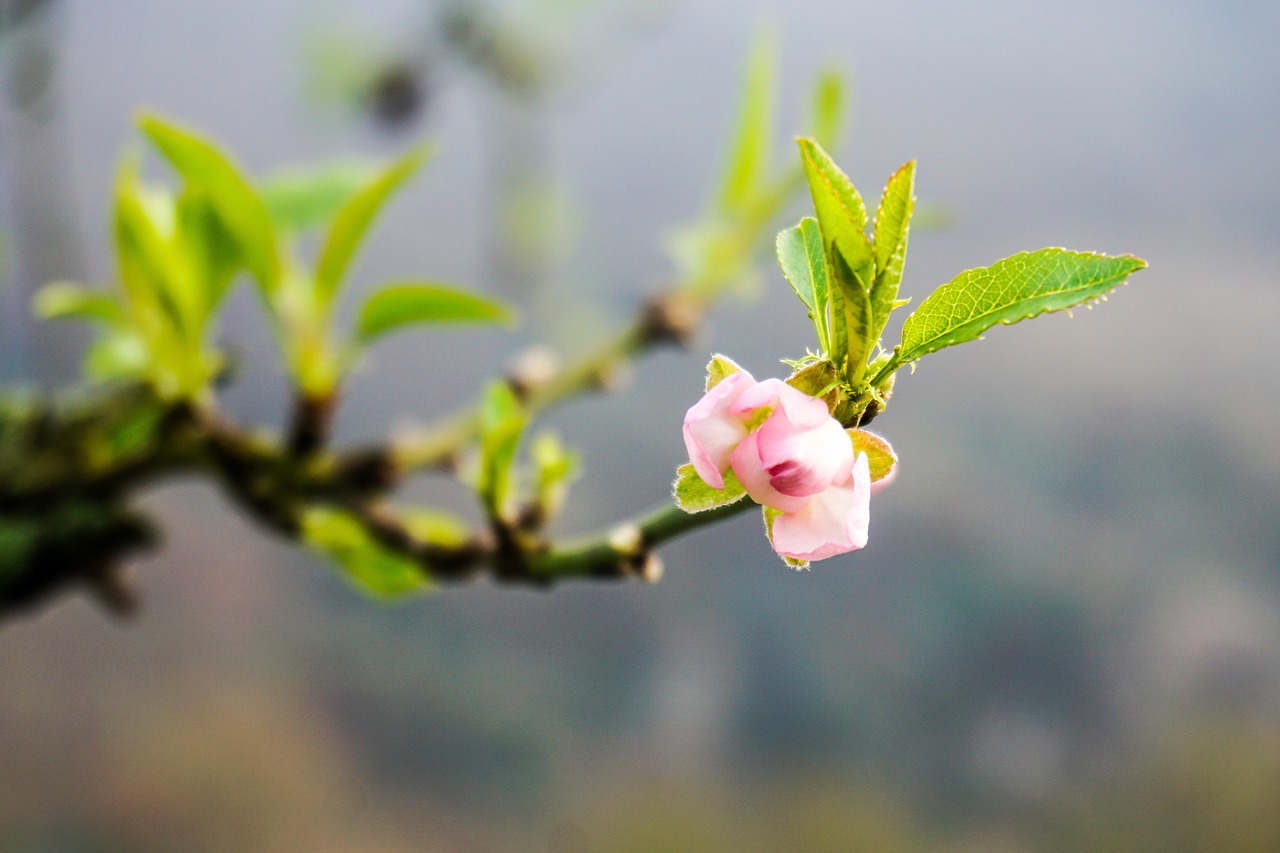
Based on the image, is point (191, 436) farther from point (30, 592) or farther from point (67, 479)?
point (30, 592)

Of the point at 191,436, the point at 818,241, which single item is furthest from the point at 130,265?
the point at 818,241

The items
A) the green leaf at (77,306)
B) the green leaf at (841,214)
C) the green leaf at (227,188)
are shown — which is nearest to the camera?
the green leaf at (841,214)

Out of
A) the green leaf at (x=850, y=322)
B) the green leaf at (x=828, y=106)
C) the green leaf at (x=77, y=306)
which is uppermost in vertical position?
the green leaf at (x=828, y=106)

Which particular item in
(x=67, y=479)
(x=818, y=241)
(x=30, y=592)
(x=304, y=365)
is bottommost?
(x=30, y=592)

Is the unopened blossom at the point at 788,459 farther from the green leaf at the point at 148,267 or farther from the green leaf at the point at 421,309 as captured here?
the green leaf at the point at 148,267

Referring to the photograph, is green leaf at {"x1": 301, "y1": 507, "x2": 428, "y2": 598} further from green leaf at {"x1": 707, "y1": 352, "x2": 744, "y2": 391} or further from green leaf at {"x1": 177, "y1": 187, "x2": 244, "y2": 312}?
green leaf at {"x1": 707, "y1": 352, "x2": 744, "y2": 391}

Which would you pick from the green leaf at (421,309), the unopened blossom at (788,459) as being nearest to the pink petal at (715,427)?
the unopened blossom at (788,459)

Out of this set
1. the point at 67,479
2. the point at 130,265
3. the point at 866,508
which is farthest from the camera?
the point at 67,479
